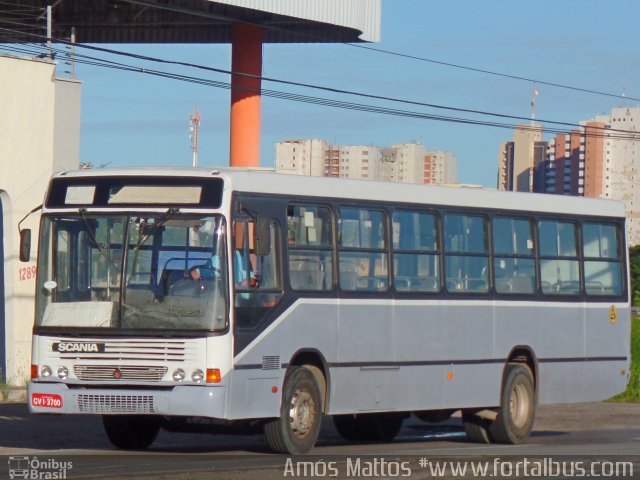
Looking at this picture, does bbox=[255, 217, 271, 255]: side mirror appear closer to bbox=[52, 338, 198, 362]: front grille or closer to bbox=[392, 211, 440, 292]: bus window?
bbox=[52, 338, 198, 362]: front grille

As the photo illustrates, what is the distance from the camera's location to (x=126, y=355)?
13.9 m

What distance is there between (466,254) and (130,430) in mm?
4550

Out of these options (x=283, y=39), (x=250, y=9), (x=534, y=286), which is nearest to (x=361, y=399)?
(x=534, y=286)

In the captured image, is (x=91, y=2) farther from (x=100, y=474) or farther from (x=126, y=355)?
(x=100, y=474)

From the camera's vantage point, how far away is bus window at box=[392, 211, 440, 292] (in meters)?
16.3

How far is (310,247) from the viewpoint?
15172 millimetres

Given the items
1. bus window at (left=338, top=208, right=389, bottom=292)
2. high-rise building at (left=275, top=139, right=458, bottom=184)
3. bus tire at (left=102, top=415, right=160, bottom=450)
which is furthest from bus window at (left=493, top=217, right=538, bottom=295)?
high-rise building at (left=275, top=139, right=458, bottom=184)

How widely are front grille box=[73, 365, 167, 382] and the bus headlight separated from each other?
0.37 ft

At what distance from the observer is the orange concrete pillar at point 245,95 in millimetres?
34281

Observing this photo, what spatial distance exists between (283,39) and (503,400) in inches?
786

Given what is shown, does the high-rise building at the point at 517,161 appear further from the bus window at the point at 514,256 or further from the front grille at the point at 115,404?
the front grille at the point at 115,404

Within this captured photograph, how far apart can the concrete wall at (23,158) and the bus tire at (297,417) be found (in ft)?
34.3

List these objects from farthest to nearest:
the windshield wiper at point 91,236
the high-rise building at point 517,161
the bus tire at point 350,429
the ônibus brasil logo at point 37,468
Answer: the high-rise building at point 517,161 → the bus tire at point 350,429 → the windshield wiper at point 91,236 → the ônibus brasil logo at point 37,468

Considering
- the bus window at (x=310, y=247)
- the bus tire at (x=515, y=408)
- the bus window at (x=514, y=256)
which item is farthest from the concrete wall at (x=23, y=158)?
the bus window at (x=310, y=247)
